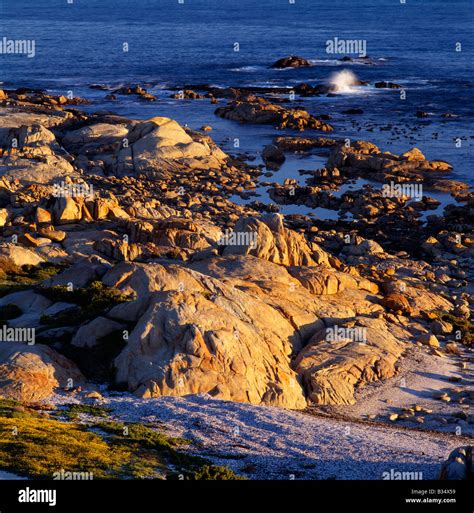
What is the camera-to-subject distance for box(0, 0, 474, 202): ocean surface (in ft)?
304

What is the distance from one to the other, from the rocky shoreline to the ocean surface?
9.62 metres

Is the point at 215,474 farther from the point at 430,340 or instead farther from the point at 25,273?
the point at 25,273

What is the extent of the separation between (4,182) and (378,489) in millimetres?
44078

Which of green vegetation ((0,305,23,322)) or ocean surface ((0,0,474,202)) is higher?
ocean surface ((0,0,474,202))

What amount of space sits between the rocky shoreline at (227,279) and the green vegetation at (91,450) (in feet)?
9.72

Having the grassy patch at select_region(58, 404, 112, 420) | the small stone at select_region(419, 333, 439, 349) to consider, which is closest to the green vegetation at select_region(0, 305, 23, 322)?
the grassy patch at select_region(58, 404, 112, 420)

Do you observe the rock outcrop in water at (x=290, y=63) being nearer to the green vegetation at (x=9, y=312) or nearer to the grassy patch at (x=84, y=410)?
the green vegetation at (x=9, y=312)

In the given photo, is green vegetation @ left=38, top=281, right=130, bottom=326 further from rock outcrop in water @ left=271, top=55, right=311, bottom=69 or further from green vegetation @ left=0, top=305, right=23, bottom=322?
rock outcrop in water @ left=271, top=55, right=311, bottom=69

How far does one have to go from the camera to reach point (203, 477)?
23.5 m

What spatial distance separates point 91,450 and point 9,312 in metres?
13.4

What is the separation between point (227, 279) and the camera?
40219 millimetres

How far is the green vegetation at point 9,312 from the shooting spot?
36.6m

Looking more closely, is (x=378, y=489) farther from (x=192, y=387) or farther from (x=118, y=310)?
(x=118, y=310)

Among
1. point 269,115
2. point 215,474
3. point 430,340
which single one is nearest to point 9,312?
point 215,474
